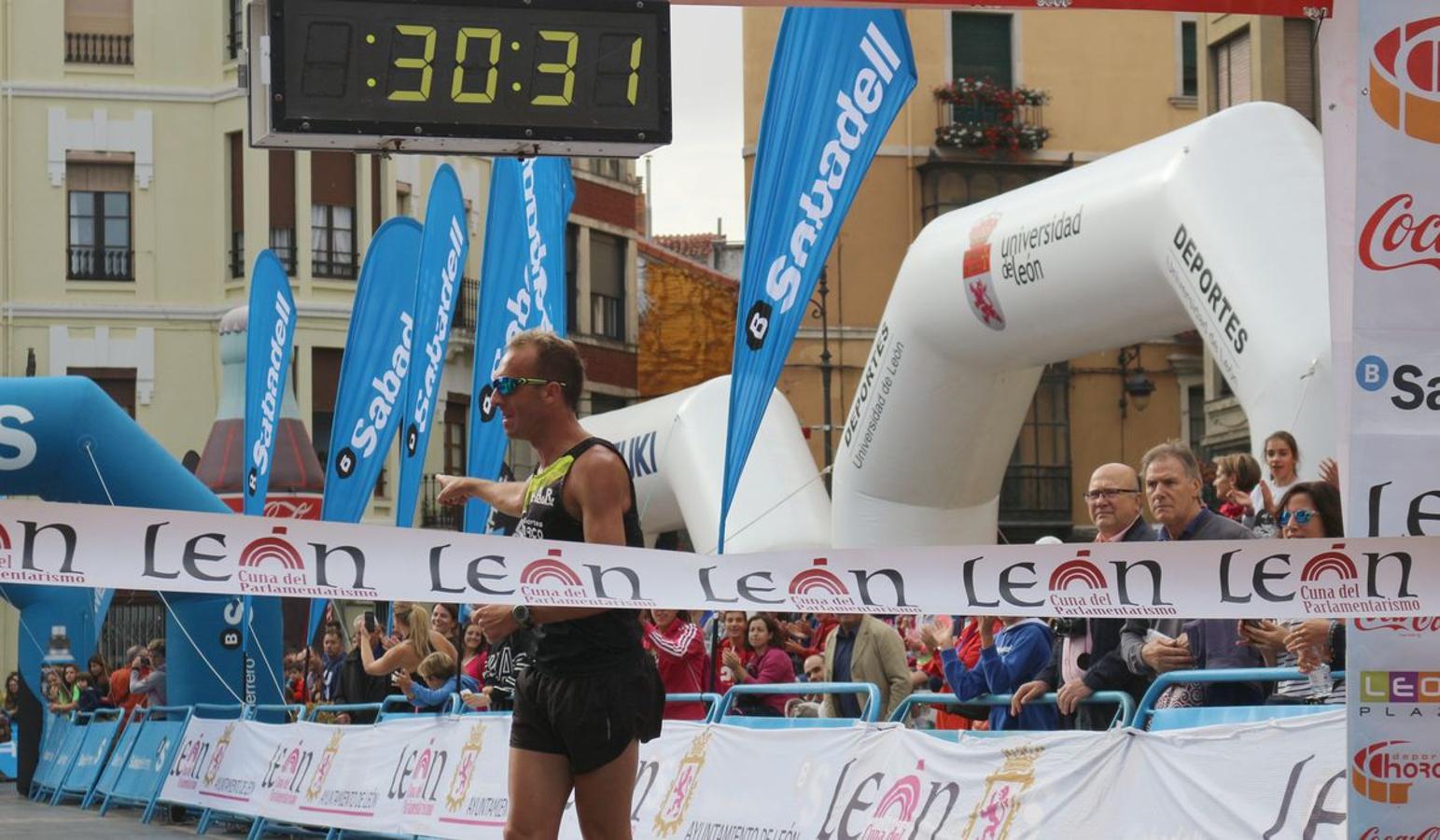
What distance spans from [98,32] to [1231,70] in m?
20.9

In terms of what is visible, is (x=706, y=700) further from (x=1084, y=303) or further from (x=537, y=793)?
(x=537, y=793)

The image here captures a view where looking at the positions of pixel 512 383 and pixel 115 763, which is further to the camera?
pixel 115 763

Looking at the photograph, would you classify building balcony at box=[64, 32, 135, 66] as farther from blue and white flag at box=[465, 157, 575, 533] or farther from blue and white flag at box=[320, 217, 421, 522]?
blue and white flag at box=[465, 157, 575, 533]

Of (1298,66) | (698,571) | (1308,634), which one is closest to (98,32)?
(1298,66)

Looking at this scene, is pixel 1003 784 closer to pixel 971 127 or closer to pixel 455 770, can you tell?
Answer: pixel 455 770

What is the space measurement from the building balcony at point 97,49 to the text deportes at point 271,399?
2355cm

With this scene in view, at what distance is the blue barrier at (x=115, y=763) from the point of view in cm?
1997

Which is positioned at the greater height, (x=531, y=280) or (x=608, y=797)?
(x=531, y=280)

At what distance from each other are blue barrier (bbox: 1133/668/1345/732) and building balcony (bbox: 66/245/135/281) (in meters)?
36.5

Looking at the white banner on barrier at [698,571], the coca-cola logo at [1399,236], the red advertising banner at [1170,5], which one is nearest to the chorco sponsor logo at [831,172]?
the red advertising banner at [1170,5]

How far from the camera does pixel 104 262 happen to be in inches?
1689

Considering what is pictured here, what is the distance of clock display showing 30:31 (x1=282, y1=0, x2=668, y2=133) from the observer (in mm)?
8344

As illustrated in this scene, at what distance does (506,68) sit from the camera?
852cm

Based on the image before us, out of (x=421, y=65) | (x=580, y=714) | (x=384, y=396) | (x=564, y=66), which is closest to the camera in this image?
(x=580, y=714)
